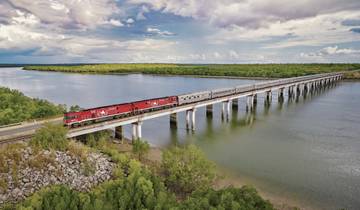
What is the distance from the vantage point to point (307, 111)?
5059 cm

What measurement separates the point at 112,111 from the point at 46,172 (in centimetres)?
1069

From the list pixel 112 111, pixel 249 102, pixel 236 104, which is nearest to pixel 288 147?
pixel 112 111

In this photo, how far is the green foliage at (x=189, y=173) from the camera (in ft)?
57.2

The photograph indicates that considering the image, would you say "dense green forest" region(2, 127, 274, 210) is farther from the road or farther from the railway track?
the road

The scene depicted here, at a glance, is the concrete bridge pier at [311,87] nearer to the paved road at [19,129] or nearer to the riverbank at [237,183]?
the riverbank at [237,183]

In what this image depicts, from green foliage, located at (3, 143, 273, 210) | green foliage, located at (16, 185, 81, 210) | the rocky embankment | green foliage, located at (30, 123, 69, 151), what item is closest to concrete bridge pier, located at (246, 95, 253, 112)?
the rocky embankment

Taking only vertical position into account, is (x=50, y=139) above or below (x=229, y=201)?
above

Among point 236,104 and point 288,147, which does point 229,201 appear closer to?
point 288,147

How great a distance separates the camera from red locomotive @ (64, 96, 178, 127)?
2370 centimetres

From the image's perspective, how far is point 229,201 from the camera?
1273 centimetres

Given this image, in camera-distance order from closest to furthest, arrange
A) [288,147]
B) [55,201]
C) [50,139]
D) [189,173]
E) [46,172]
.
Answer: [55,201] → [46,172] → [189,173] → [50,139] → [288,147]

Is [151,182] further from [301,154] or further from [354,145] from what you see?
[354,145]

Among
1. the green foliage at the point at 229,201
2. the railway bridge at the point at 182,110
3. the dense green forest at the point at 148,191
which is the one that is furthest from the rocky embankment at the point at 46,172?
the green foliage at the point at 229,201

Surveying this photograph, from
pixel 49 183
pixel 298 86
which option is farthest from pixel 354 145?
pixel 298 86
